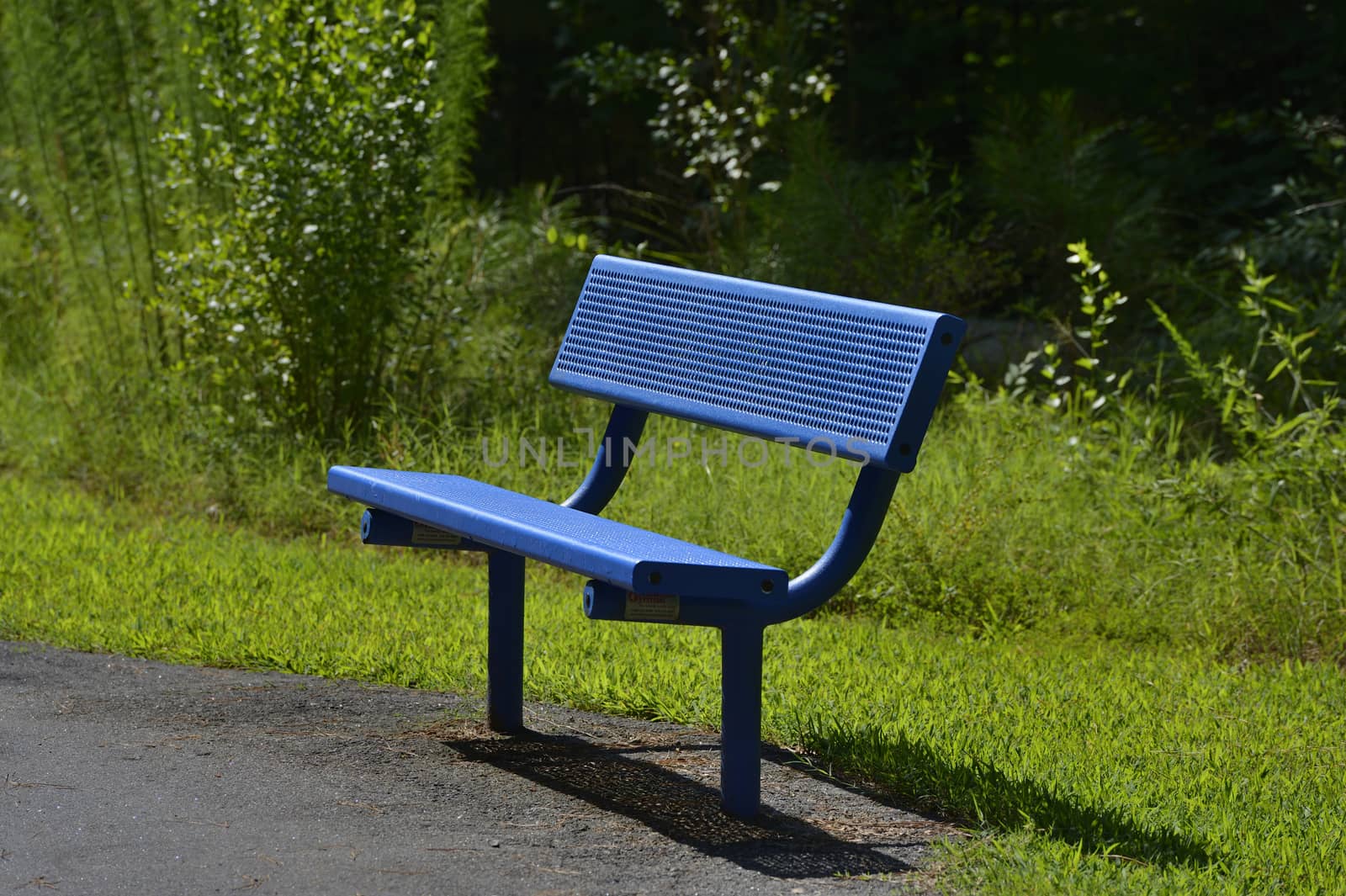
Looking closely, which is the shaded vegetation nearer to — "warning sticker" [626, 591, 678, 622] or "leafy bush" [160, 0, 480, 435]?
"leafy bush" [160, 0, 480, 435]

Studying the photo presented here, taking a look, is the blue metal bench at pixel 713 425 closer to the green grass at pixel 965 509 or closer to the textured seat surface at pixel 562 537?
the textured seat surface at pixel 562 537

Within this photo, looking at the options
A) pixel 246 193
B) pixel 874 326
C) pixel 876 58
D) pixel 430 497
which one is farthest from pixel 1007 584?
pixel 876 58

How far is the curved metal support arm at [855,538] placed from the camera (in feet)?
10.5

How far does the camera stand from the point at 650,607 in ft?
9.78

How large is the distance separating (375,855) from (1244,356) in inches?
222

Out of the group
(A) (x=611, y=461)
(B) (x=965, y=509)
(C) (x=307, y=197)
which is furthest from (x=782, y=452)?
(A) (x=611, y=461)

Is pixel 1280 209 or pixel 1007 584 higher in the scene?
pixel 1280 209

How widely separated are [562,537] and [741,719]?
52 centimetres

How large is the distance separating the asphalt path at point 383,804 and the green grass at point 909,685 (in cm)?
18

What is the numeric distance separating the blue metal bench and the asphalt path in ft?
0.63

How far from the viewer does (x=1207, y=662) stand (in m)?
4.68

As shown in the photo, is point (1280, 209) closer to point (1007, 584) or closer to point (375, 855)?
point (1007, 584)

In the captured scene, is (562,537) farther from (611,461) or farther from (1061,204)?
(1061,204)

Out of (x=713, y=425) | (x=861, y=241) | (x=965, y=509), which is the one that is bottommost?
(x=965, y=509)
